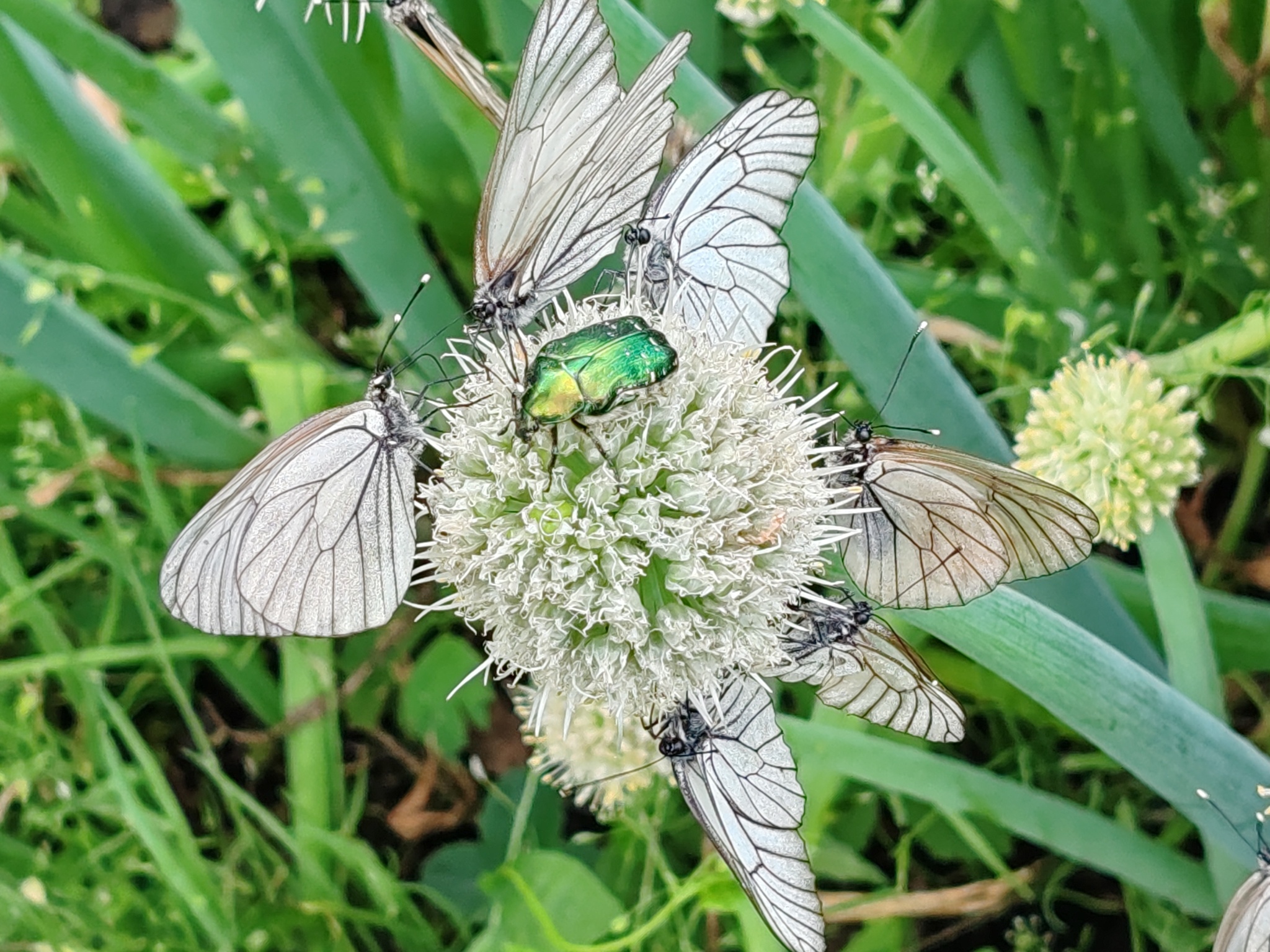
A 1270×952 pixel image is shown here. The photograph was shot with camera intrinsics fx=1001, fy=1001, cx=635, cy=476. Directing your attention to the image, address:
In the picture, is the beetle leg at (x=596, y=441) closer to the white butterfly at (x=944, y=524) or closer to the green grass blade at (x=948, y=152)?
the white butterfly at (x=944, y=524)

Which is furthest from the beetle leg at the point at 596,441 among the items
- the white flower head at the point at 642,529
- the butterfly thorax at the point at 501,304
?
the butterfly thorax at the point at 501,304

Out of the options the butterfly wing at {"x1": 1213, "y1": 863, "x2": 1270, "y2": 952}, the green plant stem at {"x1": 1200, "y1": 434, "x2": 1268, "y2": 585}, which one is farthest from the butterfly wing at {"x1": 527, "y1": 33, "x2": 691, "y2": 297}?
the green plant stem at {"x1": 1200, "y1": 434, "x2": 1268, "y2": 585}

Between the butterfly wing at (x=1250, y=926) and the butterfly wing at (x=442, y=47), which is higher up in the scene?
the butterfly wing at (x=442, y=47)

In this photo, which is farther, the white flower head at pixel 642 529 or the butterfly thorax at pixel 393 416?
the butterfly thorax at pixel 393 416

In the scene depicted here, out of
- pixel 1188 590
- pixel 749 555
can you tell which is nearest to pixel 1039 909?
pixel 1188 590

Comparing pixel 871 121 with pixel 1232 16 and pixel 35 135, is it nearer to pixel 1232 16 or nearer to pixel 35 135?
pixel 1232 16

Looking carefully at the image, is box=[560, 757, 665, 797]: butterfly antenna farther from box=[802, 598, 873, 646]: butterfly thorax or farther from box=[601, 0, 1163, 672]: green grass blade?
box=[601, 0, 1163, 672]: green grass blade
